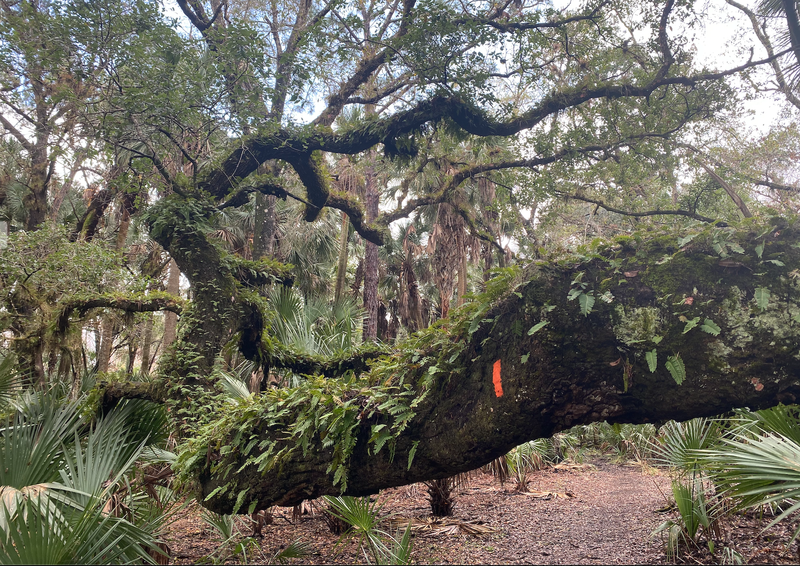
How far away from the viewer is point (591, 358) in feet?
10.0

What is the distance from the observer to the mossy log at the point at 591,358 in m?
2.76

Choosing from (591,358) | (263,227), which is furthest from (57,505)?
(263,227)

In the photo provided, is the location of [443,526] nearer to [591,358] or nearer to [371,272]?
[591,358]

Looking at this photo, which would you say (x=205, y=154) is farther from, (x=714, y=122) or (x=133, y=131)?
(x=714, y=122)

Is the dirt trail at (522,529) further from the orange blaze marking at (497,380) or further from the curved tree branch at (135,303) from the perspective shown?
the curved tree branch at (135,303)

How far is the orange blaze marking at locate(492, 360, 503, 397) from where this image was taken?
3207 millimetres

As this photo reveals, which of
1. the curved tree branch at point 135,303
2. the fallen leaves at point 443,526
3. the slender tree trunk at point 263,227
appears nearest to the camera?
the fallen leaves at point 443,526

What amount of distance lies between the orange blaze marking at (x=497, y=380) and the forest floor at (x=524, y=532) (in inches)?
82.2

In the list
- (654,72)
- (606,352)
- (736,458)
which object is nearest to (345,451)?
(606,352)

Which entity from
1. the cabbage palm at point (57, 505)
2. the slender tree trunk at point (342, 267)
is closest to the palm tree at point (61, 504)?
the cabbage palm at point (57, 505)

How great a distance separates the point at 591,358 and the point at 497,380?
24.6 inches

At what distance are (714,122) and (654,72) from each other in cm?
154

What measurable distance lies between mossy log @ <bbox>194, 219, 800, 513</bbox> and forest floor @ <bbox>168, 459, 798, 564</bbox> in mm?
1424

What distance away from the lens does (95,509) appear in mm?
2939
